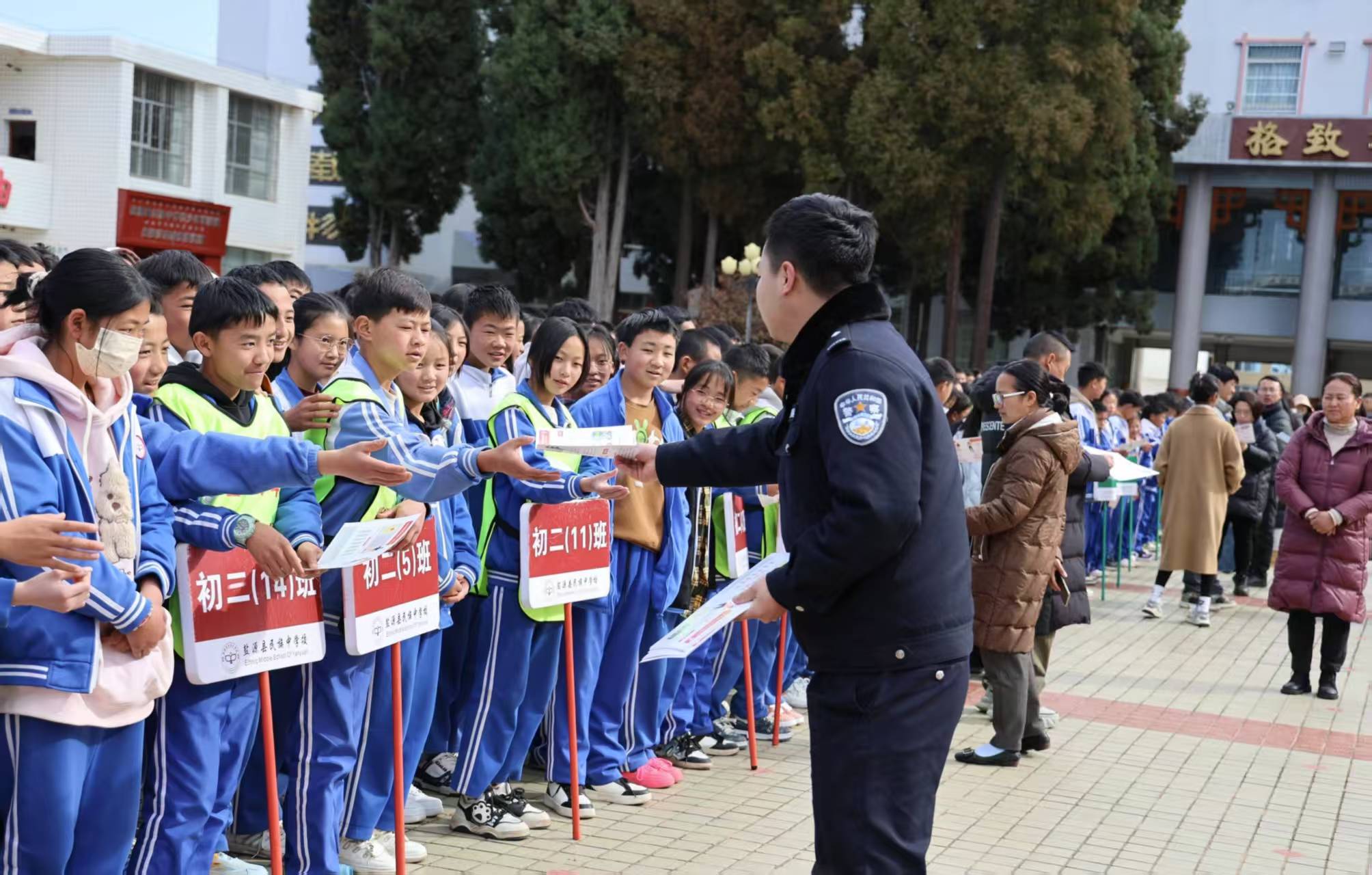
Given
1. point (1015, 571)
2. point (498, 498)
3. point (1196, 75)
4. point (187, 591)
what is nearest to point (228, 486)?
point (187, 591)

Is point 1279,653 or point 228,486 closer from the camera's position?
point 228,486

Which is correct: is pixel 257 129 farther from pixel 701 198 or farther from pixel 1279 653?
pixel 1279 653

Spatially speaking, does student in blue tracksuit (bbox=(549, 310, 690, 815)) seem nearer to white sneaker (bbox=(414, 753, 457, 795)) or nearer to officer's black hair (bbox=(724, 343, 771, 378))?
white sneaker (bbox=(414, 753, 457, 795))

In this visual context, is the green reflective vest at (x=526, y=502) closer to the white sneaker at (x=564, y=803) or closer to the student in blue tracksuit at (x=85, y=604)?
the white sneaker at (x=564, y=803)

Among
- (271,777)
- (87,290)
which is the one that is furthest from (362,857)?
(87,290)

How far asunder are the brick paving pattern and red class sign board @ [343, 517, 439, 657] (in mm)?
997

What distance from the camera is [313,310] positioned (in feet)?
16.0

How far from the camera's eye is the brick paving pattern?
5.40 meters

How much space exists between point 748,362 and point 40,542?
183 inches

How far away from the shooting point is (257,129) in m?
32.3

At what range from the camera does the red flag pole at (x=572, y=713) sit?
541cm

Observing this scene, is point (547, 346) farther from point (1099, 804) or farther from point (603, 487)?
point (1099, 804)

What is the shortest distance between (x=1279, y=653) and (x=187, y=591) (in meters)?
9.38

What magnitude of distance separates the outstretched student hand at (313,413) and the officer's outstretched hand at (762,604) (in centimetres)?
156
